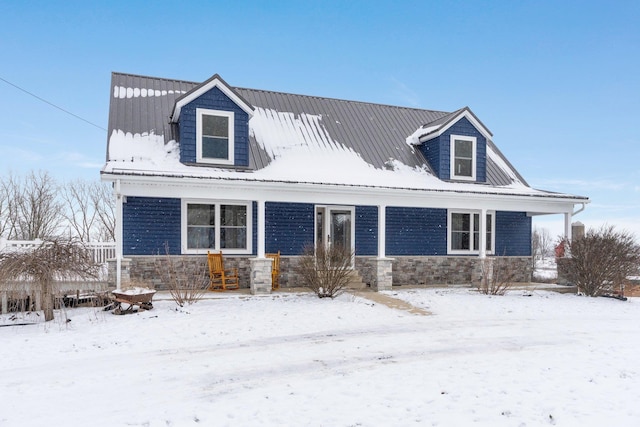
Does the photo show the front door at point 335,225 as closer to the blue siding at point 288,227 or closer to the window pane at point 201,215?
the blue siding at point 288,227

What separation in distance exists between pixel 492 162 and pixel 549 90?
1354cm

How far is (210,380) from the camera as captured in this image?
5008 millimetres

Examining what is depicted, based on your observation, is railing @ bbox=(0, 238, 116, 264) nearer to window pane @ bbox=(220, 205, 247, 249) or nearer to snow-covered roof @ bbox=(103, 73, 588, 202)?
snow-covered roof @ bbox=(103, 73, 588, 202)

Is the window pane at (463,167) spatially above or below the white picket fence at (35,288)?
above

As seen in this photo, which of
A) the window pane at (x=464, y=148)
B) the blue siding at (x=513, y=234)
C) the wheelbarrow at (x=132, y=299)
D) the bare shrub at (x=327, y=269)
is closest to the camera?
the wheelbarrow at (x=132, y=299)

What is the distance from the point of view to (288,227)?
1270 cm

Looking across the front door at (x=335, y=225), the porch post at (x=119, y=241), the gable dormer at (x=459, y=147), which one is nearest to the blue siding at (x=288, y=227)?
the front door at (x=335, y=225)

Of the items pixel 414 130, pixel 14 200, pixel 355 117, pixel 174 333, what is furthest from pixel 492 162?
pixel 14 200

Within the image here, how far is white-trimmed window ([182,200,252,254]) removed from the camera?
11831 millimetres

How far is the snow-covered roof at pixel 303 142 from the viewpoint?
37.3 ft

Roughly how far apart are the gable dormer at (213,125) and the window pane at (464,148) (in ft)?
23.3

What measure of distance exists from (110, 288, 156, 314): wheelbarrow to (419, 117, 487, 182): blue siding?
9.73 metres

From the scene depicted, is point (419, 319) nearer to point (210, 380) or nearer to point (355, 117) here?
point (210, 380)

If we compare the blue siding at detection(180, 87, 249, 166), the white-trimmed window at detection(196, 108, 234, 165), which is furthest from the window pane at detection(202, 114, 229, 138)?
the blue siding at detection(180, 87, 249, 166)
